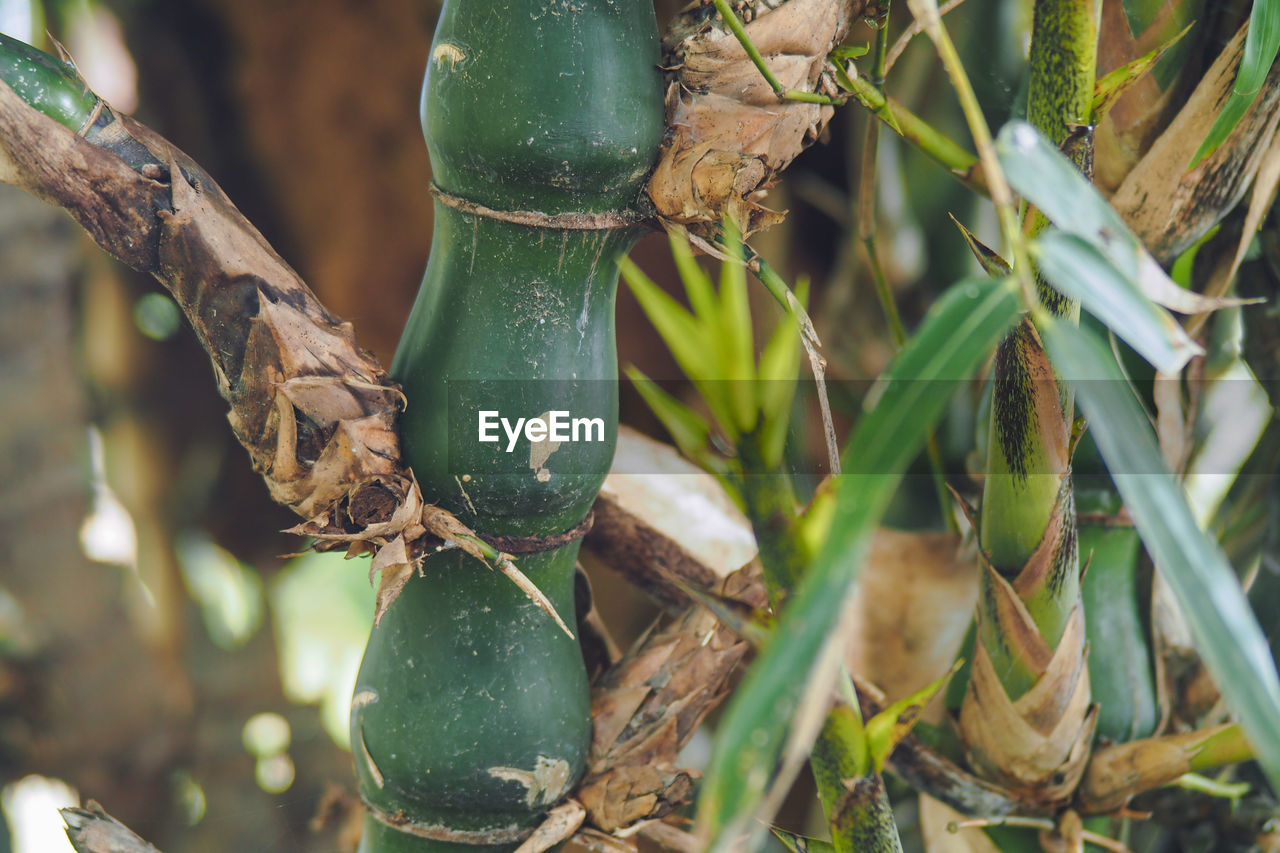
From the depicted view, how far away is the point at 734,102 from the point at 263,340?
6.3 inches

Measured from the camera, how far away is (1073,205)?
0.64 ft

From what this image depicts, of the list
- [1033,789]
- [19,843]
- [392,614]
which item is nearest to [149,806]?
[19,843]

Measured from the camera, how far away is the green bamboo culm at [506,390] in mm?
269

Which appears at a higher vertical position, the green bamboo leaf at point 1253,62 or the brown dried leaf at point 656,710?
the green bamboo leaf at point 1253,62

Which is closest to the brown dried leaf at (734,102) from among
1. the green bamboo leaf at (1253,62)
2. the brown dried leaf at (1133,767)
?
the green bamboo leaf at (1253,62)

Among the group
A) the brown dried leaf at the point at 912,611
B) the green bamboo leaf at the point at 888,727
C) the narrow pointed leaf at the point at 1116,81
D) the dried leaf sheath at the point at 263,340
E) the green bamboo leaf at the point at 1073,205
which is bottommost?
the brown dried leaf at the point at 912,611

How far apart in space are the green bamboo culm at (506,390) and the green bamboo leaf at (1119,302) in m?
0.14

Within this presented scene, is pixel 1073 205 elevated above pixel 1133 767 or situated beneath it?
elevated above

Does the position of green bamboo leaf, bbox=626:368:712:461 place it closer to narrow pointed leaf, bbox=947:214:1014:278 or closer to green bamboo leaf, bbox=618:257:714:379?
green bamboo leaf, bbox=618:257:714:379

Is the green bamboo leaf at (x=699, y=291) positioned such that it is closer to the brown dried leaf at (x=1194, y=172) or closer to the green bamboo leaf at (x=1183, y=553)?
the green bamboo leaf at (x=1183, y=553)

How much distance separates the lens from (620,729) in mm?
354

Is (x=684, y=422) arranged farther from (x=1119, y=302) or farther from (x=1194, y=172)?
(x=1194, y=172)

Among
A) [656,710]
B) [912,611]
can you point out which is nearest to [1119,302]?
[656,710]

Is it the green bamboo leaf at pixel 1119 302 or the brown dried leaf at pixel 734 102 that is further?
the brown dried leaf at pixel 734 102
